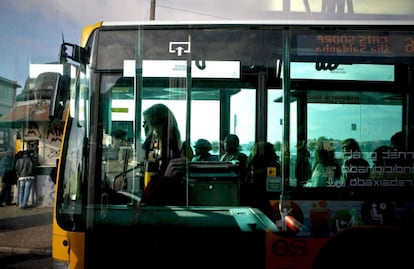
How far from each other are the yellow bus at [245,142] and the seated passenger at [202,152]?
39mm

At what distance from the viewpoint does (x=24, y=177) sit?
11.5 meters

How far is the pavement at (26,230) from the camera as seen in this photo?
25.3 feet

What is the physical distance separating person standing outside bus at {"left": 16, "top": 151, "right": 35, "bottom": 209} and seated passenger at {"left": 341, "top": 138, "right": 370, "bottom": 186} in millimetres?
9914

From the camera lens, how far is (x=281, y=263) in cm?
360

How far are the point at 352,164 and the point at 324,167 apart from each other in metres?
0.24

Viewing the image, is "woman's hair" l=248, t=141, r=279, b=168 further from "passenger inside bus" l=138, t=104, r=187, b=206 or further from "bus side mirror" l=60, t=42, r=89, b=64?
"bus side mirror" l=60, t=42, r=89, b=64

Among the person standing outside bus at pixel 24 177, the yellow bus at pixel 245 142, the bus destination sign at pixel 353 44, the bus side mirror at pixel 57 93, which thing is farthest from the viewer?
the person standing outside bus at pixel 24 177

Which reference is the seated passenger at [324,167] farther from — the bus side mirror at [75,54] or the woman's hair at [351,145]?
the bus side mirror at [75,54]

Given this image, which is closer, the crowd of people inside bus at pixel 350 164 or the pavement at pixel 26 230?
the crowd of people inside bus at pixel 350 164

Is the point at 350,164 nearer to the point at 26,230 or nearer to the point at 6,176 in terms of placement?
the point at 26,230

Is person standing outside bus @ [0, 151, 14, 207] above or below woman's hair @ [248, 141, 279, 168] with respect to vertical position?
below

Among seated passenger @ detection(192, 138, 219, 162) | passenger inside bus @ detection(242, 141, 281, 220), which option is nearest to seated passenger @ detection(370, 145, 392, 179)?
passenger inside bus @ detection(242, 141, 281, 220)

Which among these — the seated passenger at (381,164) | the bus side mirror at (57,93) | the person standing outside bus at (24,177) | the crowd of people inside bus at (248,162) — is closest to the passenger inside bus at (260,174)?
the crowd of people inside bus at (248,162)

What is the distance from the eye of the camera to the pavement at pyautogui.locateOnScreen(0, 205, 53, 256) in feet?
25.3
